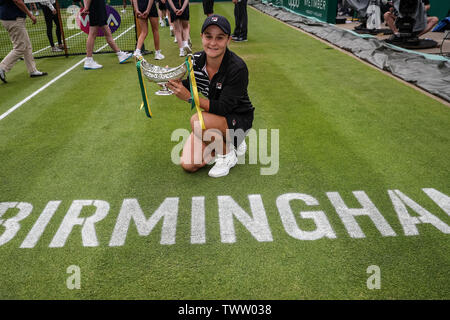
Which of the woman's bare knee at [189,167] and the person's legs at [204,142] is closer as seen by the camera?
the person's legs at [204,142]

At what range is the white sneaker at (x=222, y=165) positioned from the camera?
362 centimetres

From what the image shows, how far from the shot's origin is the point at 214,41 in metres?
3.13

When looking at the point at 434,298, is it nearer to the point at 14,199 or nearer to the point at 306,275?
the point at 306,275

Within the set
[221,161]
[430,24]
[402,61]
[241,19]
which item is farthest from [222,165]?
[430,24]

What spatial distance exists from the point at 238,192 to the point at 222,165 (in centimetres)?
42

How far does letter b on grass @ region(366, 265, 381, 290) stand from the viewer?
2.29 m

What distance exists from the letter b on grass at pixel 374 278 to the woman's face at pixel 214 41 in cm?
212

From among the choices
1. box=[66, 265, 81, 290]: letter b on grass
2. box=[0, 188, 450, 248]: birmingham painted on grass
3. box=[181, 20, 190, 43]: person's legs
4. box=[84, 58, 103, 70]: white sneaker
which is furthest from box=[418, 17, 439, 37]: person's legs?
box=[66, 265, 81, 290]: letter b on grass

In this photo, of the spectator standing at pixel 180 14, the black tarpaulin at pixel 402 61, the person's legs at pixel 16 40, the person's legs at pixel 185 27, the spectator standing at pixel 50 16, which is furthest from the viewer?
the spectator standing at pixel 50 16

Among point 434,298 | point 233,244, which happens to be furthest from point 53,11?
point 434,298

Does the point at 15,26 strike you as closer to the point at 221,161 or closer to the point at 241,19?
the point at 221,161

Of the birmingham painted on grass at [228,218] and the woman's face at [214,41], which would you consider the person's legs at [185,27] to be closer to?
the woman's face at [214,41]

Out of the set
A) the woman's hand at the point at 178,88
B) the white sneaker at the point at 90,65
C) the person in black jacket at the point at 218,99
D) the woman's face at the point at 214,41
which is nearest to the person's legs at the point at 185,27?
the white sneaker at the point at 90,65

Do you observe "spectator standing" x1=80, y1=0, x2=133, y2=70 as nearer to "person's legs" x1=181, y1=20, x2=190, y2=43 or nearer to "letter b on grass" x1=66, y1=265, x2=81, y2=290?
"person's legs" x1=181, y1=20, x2=190, y2=43
